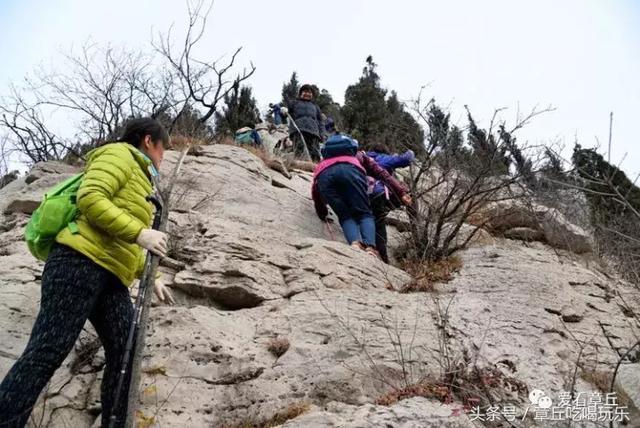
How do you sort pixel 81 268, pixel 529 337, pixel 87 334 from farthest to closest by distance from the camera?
pixel 529 337
pixel 87 334
pixel 81 268

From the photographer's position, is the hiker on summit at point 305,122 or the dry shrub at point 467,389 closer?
the dry shrub at point 467,389

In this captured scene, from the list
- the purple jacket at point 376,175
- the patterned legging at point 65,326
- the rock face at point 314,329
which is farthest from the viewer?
the purple jacket at point 376,175

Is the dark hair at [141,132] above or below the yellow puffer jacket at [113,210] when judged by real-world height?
above

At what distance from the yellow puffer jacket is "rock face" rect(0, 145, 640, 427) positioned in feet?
3.44

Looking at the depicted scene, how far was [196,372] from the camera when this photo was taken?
4031 millimetres

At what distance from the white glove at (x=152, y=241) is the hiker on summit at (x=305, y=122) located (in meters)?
8.64

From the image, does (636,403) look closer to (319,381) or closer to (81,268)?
(319,381)

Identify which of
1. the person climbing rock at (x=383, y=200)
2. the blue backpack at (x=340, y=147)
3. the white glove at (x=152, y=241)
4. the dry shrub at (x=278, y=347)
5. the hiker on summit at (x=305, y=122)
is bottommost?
the dry shrub at (x=278, y=347)

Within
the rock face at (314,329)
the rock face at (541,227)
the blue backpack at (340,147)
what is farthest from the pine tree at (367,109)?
the rock face at (314,329)

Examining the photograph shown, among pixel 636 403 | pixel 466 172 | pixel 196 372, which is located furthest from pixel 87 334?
pixel 466 172

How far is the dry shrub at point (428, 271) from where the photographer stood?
568cm

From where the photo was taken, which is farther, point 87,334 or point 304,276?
point 304,276

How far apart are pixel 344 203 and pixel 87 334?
3401 millimetres

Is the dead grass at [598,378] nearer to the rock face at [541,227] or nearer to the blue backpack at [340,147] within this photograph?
the blue backpack at [340,147]
